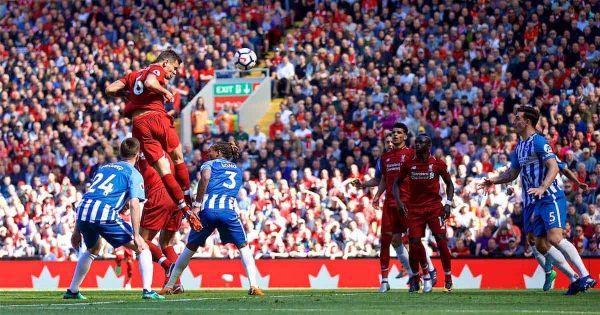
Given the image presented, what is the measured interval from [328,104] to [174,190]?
13612mm

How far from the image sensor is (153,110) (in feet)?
52.8

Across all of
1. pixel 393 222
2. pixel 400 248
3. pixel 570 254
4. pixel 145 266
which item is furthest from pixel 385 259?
pixel 145 266

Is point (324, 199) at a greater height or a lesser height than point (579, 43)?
lesser

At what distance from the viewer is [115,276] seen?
24672 mm

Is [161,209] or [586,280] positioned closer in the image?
Answer: [586,280]

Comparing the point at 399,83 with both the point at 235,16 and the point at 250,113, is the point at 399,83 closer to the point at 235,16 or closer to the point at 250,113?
the point at 250,113

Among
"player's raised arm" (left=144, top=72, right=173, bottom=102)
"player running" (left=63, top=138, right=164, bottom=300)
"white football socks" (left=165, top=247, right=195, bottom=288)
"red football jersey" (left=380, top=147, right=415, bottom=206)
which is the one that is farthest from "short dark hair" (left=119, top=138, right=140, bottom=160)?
"red football jersey" (left=380, top=147, right=415, bottom=206)

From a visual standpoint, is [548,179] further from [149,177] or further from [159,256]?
[149,177]

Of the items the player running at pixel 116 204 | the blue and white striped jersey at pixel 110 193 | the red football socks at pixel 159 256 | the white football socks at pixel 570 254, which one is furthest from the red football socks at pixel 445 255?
the blue and white striped jersey at pixel 110 193

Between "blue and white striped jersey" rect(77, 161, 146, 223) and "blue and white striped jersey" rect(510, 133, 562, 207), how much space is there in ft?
15.5

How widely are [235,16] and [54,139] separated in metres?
6.23

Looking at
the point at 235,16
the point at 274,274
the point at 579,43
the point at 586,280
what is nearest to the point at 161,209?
the point at 586,280

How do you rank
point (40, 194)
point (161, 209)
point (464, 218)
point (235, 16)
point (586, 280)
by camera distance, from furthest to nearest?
point (235, 16) < point (40, 194) < point (464, 218) < point (161, 209) < point (586, 280)

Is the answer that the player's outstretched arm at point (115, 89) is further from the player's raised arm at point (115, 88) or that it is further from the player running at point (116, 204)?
the player running at point (116, 204)
